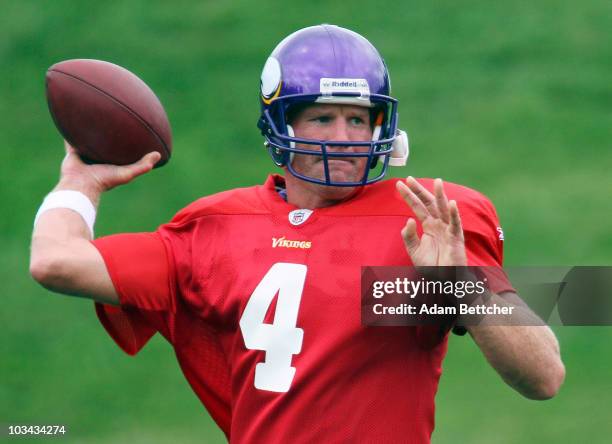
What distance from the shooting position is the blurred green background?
25.5 feet

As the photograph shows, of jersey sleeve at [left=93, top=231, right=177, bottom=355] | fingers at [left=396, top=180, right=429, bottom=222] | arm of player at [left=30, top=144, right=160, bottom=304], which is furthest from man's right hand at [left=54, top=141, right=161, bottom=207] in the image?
fingers at [left=396, top=180, right=429, bottom=222]

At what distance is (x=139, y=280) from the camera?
4.19 m

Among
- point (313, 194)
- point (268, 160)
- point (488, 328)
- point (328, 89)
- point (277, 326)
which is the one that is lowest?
point (268, 160)

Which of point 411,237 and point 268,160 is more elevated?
point 411,237

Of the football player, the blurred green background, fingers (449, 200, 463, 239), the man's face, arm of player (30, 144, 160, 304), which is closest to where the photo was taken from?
fingers (449, 200, 463, 239)

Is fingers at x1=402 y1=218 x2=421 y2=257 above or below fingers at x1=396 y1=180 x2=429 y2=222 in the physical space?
below

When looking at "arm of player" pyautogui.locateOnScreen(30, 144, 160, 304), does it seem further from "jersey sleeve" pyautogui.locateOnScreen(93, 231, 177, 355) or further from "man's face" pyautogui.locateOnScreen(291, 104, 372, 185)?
"man's face" pyautogui.locateOnScreen(291, 104, 372, 185)

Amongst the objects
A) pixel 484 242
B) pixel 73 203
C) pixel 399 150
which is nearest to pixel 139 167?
pixel 73 203

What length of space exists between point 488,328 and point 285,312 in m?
0.64

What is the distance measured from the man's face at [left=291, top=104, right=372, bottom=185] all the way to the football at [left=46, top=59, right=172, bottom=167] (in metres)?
0.48

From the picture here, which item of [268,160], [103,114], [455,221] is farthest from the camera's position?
[268,160]

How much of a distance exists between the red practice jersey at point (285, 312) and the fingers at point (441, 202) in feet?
0.66

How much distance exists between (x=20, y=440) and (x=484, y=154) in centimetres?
390

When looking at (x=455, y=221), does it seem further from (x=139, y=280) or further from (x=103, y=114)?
(x=103, y=114)
